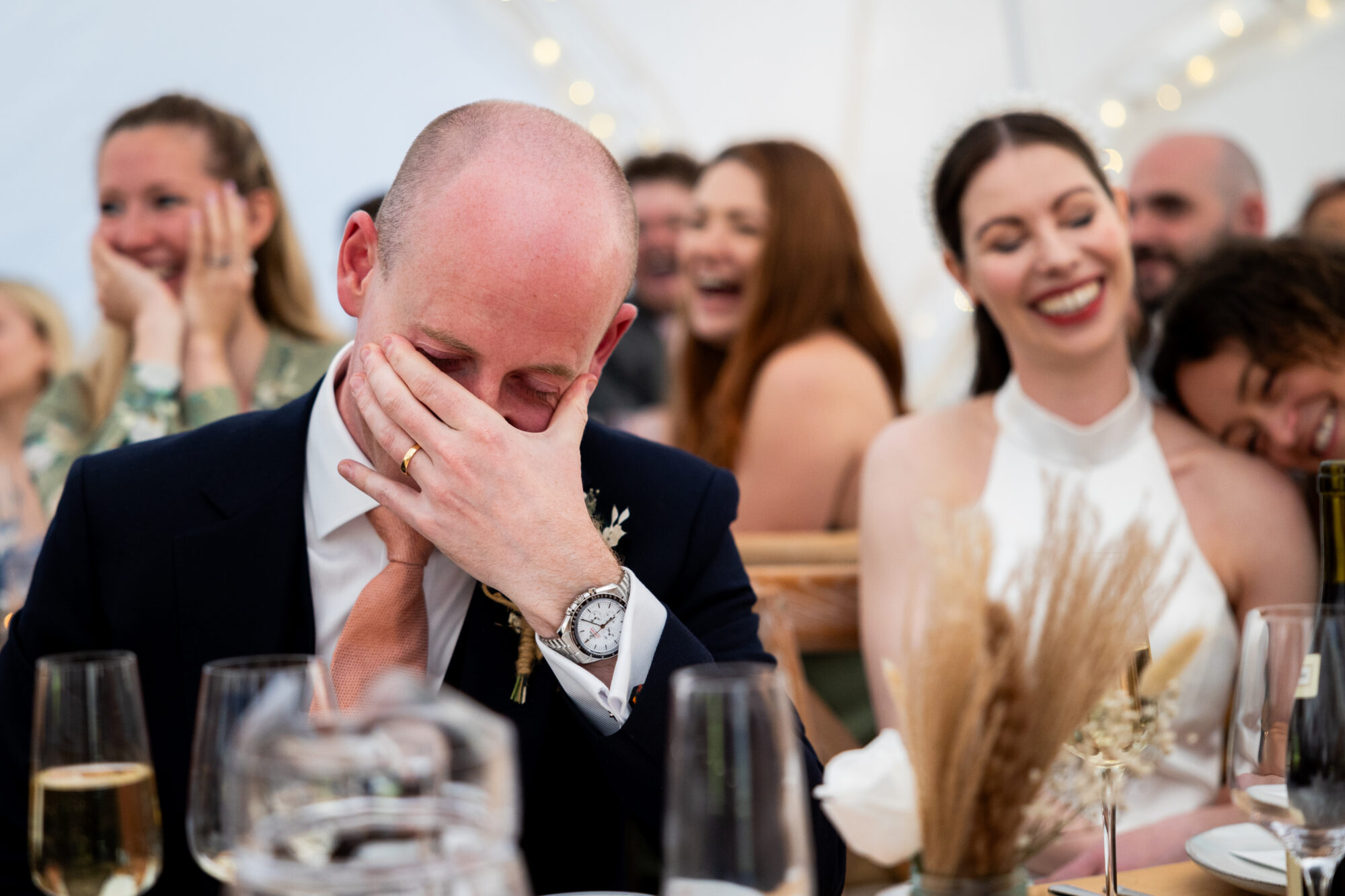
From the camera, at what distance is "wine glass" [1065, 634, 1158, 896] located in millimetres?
1129

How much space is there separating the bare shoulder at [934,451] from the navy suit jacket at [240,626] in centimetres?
93

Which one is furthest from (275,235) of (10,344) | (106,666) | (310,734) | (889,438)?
(310,734)

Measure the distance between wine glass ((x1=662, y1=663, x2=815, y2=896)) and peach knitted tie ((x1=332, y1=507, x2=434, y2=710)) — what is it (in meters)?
0.69

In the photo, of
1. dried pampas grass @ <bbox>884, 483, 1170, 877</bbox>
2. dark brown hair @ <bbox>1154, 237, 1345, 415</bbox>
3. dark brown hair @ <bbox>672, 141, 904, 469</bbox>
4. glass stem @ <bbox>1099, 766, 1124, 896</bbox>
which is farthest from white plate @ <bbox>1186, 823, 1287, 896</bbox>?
dark brown hair @ <bbox>672, 141, 904, 469</bbox>

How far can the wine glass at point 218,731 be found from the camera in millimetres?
930

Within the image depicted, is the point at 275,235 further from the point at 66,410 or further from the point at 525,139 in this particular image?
the point at 525,139

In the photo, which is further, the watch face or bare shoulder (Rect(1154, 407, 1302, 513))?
bare shoulder (Rect(1154, 407, 1302, 513))

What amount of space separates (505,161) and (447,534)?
0.43 metres

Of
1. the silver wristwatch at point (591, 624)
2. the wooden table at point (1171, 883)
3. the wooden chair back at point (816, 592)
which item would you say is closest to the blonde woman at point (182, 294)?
the wooden chair back at point (816, 592)

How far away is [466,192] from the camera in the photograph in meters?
1.36

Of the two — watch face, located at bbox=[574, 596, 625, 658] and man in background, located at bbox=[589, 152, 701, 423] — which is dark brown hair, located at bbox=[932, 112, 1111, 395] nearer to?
watch face, located at bbox=[574, 596, 625, 658]

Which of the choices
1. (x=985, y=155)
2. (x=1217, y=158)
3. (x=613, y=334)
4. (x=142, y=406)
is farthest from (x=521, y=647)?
(x=1217, y=158)

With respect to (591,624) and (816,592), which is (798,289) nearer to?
(816,592)

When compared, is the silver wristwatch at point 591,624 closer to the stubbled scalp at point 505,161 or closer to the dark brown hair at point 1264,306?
the stubbled scalp at point 505,161
